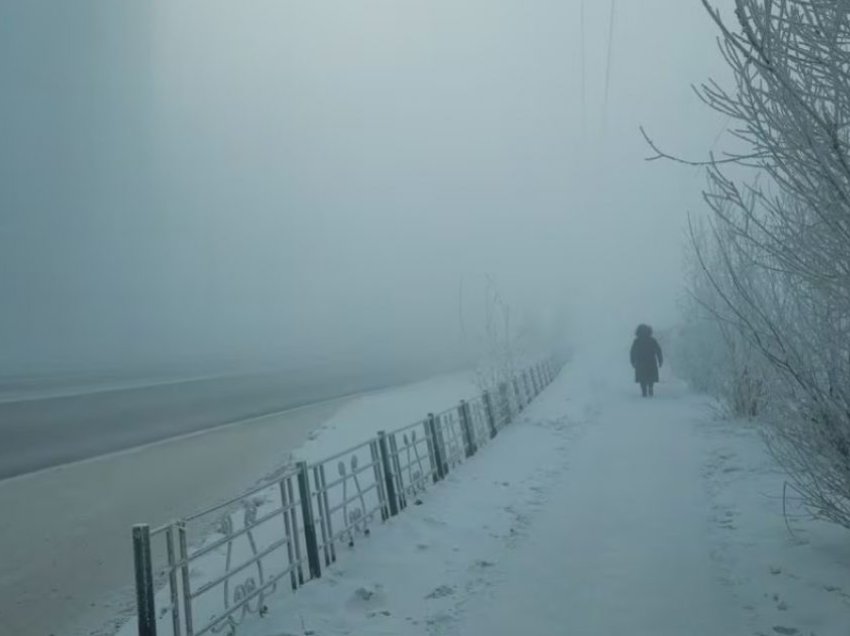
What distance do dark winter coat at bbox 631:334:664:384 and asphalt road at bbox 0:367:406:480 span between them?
34.5ft

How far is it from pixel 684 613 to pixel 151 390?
1083 inches

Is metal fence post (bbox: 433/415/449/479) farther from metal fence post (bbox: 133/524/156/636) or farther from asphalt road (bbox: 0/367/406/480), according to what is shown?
asphalt road (bbox: 0/367/406/480)

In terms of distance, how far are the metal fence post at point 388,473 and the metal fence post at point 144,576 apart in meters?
4.11

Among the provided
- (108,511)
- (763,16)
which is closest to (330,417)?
(108,511)

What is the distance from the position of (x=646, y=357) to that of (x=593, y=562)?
16.2 m

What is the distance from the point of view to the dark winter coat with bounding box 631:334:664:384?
2233 centimetres

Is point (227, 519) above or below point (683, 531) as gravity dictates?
above

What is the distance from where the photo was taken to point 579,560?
7.05 meters

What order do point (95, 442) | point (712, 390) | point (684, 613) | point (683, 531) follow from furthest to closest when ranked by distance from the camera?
point (712, 390) < point (95, 442) < point (683, 531) < point (684, 613)

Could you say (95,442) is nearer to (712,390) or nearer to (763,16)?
(712,390)

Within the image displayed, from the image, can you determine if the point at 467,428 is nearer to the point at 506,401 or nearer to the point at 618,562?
the point at 506,401

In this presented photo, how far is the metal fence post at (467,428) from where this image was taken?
43.1 feet

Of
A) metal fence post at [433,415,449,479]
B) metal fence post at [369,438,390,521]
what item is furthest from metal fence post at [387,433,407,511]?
metal fence post at [433,415,449,479]

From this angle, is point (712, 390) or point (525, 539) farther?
point (712, 390)
